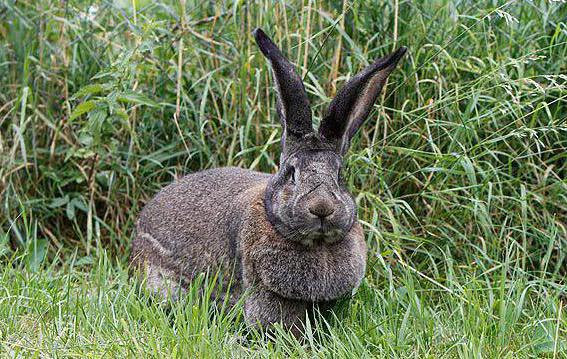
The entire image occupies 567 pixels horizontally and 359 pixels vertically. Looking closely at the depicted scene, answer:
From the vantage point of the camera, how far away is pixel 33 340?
3.37 metres

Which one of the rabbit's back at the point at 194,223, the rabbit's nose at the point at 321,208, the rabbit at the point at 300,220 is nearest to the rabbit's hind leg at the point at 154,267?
the rabbit's back at the point at 194,223

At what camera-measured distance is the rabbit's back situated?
13.5ft

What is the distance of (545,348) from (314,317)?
90cm

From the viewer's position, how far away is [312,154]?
368 cm

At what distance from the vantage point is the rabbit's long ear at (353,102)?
3.70 metres

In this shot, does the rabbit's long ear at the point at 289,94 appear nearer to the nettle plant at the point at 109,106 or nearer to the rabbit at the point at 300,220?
the rabbit at the point at 300,220

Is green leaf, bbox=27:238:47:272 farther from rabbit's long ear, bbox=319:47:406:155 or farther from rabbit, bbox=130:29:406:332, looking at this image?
rabbit's long ear, bbox=319:47:406:155

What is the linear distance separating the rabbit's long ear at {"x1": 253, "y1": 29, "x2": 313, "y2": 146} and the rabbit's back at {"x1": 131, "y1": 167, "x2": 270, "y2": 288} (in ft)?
1.49

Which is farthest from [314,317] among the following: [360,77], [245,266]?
[360,77]

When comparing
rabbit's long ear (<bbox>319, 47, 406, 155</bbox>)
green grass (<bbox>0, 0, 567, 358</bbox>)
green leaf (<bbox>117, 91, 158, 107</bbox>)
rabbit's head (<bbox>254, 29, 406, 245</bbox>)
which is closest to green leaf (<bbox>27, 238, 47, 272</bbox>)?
green grass (<bbox>0, 0, 567, 358</bbox>)

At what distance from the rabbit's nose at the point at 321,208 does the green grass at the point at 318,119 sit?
46 centimetres

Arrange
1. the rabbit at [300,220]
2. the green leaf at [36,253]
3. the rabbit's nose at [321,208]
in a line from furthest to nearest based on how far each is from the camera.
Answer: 1. the green leaf at [36,253]
2. the rabbit at [300,220]
3. the rabbit's nose at [321,208]

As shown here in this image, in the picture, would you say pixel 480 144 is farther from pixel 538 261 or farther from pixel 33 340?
pixel 33 340

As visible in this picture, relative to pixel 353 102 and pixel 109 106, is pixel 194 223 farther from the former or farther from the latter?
pixel 353 102
